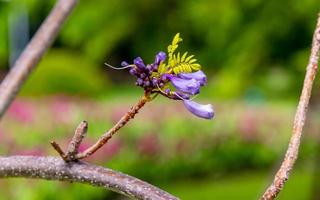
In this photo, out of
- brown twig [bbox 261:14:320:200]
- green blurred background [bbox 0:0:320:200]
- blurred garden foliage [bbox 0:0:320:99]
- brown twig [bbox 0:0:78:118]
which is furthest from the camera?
green blurred background [bbox 0:0:320:200]

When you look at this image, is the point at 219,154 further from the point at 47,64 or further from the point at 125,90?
the point at 125,90

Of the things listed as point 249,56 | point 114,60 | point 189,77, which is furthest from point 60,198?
point 114,60

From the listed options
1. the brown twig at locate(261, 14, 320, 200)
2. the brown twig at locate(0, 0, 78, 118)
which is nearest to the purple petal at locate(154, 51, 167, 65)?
the brown twig at locate(261, 14, 320, 200)

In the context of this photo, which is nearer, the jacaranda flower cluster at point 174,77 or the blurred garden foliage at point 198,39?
the jacaranda flower cluster at point 174,77

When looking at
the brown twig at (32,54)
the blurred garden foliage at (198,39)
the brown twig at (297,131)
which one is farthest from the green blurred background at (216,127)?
the brown twig at (297,131)

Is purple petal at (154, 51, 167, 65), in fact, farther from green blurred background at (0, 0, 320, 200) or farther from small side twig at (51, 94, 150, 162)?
green blurred background at (0, 0, 320, 200)

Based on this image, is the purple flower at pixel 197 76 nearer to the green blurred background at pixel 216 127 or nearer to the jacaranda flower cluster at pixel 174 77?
the jacaranda flower cluster at pixel 174 77
